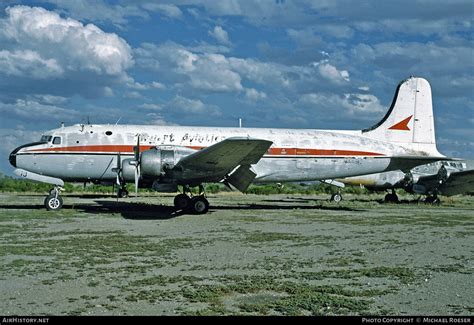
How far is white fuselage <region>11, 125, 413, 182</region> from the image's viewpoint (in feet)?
63.8

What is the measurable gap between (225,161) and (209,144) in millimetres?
3075

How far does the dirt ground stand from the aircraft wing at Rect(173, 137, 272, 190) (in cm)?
268

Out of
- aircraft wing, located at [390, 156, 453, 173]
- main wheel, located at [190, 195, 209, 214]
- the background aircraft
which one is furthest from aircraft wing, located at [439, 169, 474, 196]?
main wheel, located at [190, 195, 209, 214]

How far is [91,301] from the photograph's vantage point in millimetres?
6105

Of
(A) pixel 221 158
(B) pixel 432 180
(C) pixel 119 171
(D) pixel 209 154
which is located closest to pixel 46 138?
(C) pixel 119 171

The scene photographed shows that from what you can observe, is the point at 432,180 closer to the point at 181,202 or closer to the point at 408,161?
the point at 408,161

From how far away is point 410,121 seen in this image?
942 inches

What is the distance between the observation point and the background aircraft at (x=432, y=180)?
28984 millimetres

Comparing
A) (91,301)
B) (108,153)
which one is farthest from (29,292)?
(108,153)

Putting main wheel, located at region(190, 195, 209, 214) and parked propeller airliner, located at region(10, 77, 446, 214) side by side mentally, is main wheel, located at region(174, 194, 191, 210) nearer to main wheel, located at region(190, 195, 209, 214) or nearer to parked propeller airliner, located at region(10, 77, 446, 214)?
parked propeller airliner, located at region(10, 77, 446, 214)

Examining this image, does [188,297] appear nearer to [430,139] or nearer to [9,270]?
[9,270]

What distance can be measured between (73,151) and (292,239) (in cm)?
1084

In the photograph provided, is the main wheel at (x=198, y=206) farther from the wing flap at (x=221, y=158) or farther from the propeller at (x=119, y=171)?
the propeller at (x=119, y=171)

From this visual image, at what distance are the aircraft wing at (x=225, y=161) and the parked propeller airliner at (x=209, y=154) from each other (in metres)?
0.03
